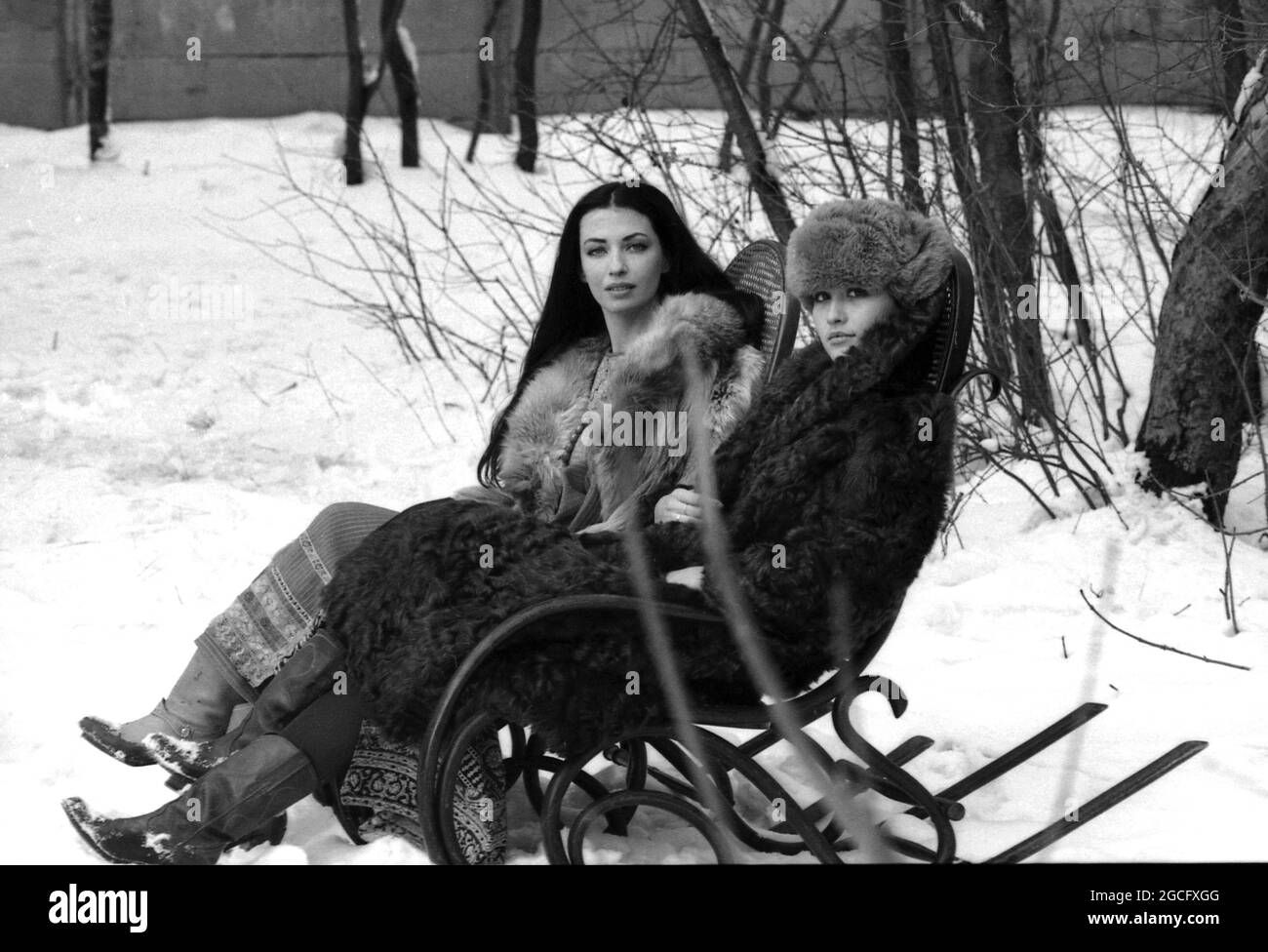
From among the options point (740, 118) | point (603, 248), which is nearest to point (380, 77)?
point (740, 118)

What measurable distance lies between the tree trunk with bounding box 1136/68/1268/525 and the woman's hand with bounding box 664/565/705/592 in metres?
2.48

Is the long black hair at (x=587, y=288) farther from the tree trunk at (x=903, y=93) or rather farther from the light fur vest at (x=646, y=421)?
the tree trunk at (x=903, y=93)

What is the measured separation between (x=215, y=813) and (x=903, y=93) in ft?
13.9

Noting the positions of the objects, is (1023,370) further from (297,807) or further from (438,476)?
(297,807)

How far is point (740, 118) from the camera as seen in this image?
5.79 meters

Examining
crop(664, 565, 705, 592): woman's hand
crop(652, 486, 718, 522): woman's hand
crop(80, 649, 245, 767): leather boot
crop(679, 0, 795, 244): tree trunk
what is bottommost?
crop(80, 649, 245, 767): leather boot

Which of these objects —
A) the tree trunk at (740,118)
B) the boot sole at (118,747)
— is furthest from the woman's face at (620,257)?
the tree trunk at (740,118)

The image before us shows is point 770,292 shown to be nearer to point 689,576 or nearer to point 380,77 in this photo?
point 689,576

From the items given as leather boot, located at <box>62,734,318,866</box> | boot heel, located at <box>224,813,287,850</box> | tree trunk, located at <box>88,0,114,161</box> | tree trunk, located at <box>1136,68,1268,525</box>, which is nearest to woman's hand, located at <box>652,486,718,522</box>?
leather boot, located at <box>62,734,318,866</box>

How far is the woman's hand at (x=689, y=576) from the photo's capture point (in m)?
2.95

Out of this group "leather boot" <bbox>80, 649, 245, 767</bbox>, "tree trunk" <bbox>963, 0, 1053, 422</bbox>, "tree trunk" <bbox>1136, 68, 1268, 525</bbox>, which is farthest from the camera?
"tree trunk" <bbox>963, 0, 1053, 422</bbox>

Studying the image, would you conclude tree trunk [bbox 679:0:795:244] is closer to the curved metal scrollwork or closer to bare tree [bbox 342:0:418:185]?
the curved metal scrollwork

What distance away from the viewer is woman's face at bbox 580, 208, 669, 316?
357 centimetres
